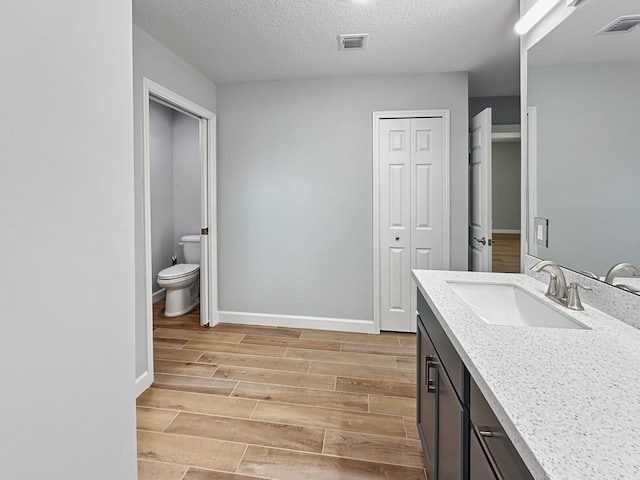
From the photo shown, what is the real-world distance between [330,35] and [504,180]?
1.83 metres

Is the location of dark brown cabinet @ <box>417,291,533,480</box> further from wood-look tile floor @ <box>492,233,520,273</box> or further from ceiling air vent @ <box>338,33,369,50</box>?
ceiling air vent @ <box>338,33,369,50</box>

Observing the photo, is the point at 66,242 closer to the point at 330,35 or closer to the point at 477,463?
the point at 477,463

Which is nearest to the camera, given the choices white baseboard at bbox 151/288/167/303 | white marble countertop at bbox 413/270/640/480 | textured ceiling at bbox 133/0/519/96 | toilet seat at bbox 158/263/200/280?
white marble countertop at bbox 413/270/640/480

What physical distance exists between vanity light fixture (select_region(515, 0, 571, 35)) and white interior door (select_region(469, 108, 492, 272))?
1207 mm

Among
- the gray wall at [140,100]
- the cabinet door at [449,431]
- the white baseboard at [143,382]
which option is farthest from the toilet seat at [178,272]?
the cabinet door at [449,431]

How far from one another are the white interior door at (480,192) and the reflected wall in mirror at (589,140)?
48.2 inches

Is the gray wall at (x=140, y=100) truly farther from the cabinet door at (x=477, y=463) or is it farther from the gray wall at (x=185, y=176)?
the cabinet door at (x=477, y=463)

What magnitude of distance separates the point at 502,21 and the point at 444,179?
1.28 meters

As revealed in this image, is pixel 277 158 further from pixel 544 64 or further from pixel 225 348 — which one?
pixel 544 64

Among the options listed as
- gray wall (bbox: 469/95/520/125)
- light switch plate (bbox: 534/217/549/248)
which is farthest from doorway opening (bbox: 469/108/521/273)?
light switch plate (bbox: 534/217/549/248)

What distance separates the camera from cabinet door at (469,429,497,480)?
2.49 feet

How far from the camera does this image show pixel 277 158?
3.39 m

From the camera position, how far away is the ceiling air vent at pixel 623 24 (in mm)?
1094

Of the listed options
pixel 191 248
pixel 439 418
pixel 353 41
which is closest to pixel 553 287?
pixel 439 418
